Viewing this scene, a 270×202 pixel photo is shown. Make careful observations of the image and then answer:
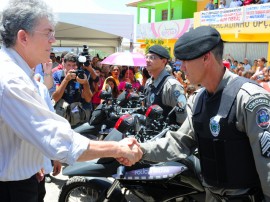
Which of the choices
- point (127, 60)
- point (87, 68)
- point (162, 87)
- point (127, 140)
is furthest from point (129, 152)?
A: point (127, 60)

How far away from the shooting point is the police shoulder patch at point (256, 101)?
171 centimetres

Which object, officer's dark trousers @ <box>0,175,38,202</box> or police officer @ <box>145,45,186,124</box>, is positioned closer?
officer's dark trousers @ <box>0,175,38,202</box>

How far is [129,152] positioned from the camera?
201 cm

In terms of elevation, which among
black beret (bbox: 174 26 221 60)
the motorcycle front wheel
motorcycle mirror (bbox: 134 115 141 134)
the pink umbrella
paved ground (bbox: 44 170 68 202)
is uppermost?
black beret (bbox: 174 26 221 60)

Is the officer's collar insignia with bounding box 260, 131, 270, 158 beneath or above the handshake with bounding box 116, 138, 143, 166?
above

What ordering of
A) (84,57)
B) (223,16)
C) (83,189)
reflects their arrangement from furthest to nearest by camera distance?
(223,16), (84,57), (83,189)

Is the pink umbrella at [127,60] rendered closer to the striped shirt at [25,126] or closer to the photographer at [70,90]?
the photographer at [70,90]

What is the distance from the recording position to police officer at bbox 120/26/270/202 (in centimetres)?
171

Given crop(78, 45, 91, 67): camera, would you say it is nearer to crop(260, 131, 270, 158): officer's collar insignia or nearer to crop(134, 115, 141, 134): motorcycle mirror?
crop(134, 115, 141, 134): motorcycle mirror

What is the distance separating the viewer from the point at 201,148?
2.04m

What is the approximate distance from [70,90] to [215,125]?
10.8ft

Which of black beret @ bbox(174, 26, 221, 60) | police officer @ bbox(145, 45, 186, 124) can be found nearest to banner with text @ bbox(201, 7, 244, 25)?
police officer @ bbox(145, 45, 186, 124)

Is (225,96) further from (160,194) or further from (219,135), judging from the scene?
(160,194)

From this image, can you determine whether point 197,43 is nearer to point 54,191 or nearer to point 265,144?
point 265,144
